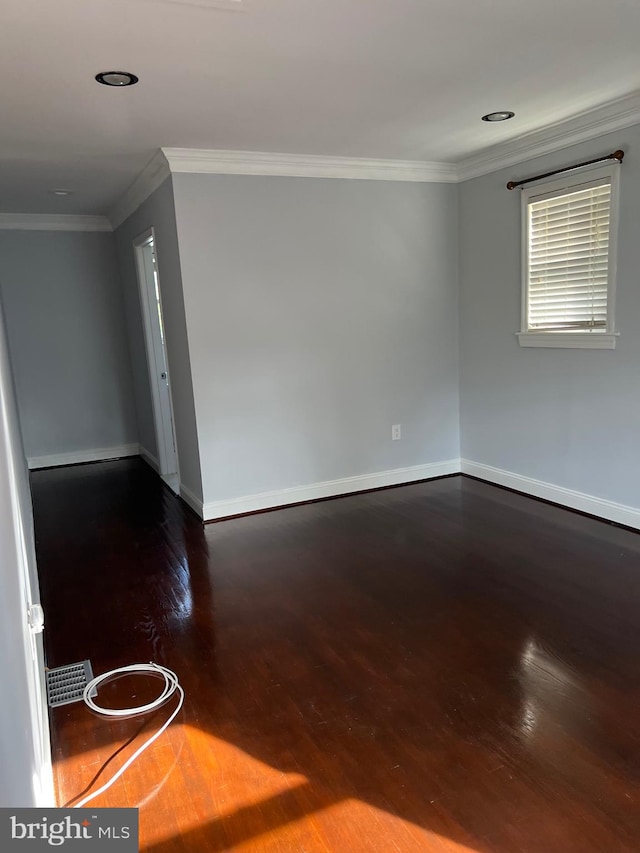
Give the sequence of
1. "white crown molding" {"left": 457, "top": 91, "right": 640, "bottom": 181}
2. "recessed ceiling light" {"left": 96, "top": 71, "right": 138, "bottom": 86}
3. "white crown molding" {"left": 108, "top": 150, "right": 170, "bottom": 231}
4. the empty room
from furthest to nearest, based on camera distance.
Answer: "white crown molding" {"left": 108, "top": 150, "right": 170, "bottom": 231} → "white crown molding" {"left": 457, "top": 91, "right": 640, "bottom": 181} → "recessed ceiling light" {"left": 96, "top": 71, "right": 138, "bottom": 86} → the empty room

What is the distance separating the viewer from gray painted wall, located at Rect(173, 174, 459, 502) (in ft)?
13.0

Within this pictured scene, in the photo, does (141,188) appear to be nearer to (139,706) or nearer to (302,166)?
(302,166)

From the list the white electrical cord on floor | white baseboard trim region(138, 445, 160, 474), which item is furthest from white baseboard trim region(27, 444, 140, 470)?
the white electrical cord on floor

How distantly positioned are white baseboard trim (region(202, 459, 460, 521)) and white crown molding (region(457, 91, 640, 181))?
7.43ft

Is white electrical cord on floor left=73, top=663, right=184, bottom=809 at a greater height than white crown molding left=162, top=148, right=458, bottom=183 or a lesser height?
lesser

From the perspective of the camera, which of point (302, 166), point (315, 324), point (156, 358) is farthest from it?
point (156, 358)

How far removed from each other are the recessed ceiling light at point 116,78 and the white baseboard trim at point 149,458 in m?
3.46

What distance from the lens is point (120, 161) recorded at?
387cm

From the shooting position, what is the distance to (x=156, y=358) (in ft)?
17.4

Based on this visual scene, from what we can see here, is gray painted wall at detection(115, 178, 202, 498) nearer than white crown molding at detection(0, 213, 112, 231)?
Yes

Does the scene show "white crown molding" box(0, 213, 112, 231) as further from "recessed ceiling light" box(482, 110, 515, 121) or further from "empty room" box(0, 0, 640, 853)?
"recessed ceiling light" box(482, 110, 515, 121)
